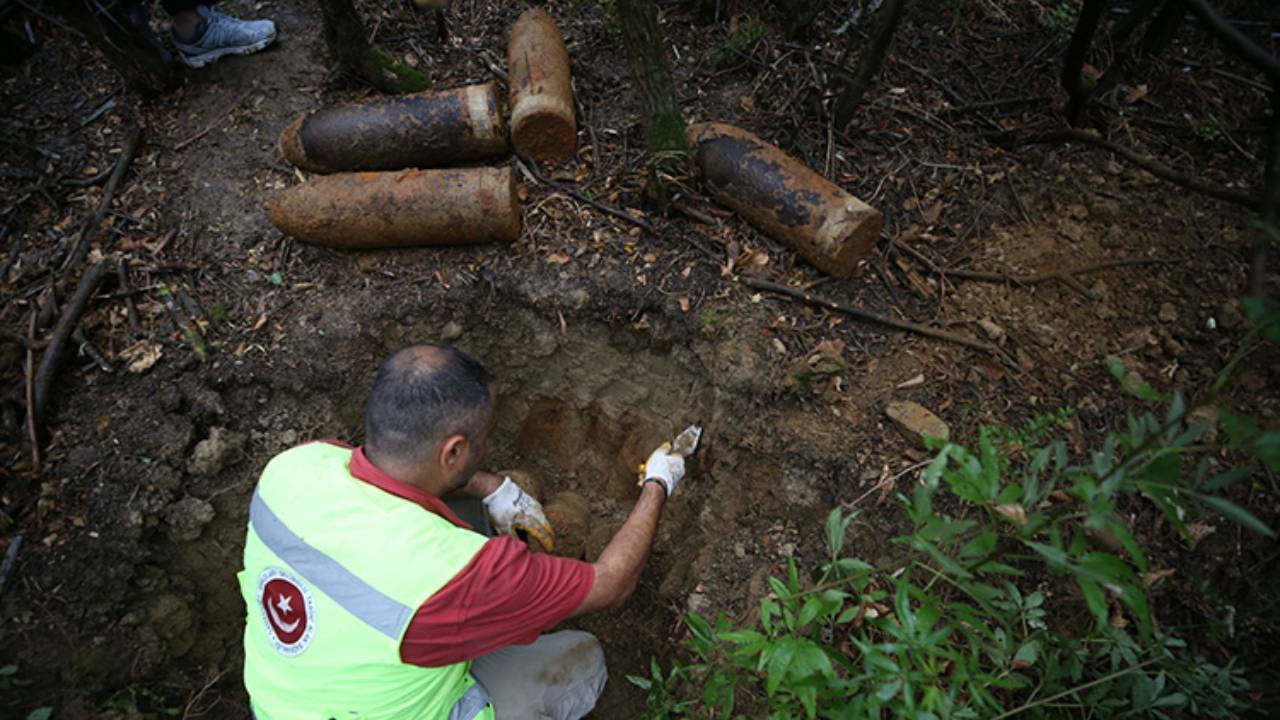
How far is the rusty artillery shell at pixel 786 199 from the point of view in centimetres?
275

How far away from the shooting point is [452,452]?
2086mm

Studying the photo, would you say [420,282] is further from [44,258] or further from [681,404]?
[44,258]

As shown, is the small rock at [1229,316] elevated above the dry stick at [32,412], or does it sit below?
above

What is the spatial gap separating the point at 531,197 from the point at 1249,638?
315 cm

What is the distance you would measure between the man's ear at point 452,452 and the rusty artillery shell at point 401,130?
1.71 meters

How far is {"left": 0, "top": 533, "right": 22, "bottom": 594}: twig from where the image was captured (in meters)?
2.51

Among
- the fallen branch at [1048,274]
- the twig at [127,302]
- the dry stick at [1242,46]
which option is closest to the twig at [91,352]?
the twig at [127,302]

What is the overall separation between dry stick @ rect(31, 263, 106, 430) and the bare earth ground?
6 centimetres

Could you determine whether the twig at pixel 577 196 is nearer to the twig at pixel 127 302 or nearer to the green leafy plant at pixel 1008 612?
the green leafy plant at pixel 1008 612

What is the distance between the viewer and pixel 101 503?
105 inches

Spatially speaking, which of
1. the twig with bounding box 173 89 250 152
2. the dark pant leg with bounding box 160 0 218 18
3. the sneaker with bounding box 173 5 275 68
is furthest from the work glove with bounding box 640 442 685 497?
the dark pant leg with bounding box 160 0 218 18

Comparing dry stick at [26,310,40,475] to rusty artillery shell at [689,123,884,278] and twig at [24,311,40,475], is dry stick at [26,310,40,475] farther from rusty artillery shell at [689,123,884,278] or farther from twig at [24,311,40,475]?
rusty artillery shell at [689,123,884,278]

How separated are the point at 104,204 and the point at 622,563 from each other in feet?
10.1

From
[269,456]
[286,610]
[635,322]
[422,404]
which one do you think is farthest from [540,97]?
[286,610]
